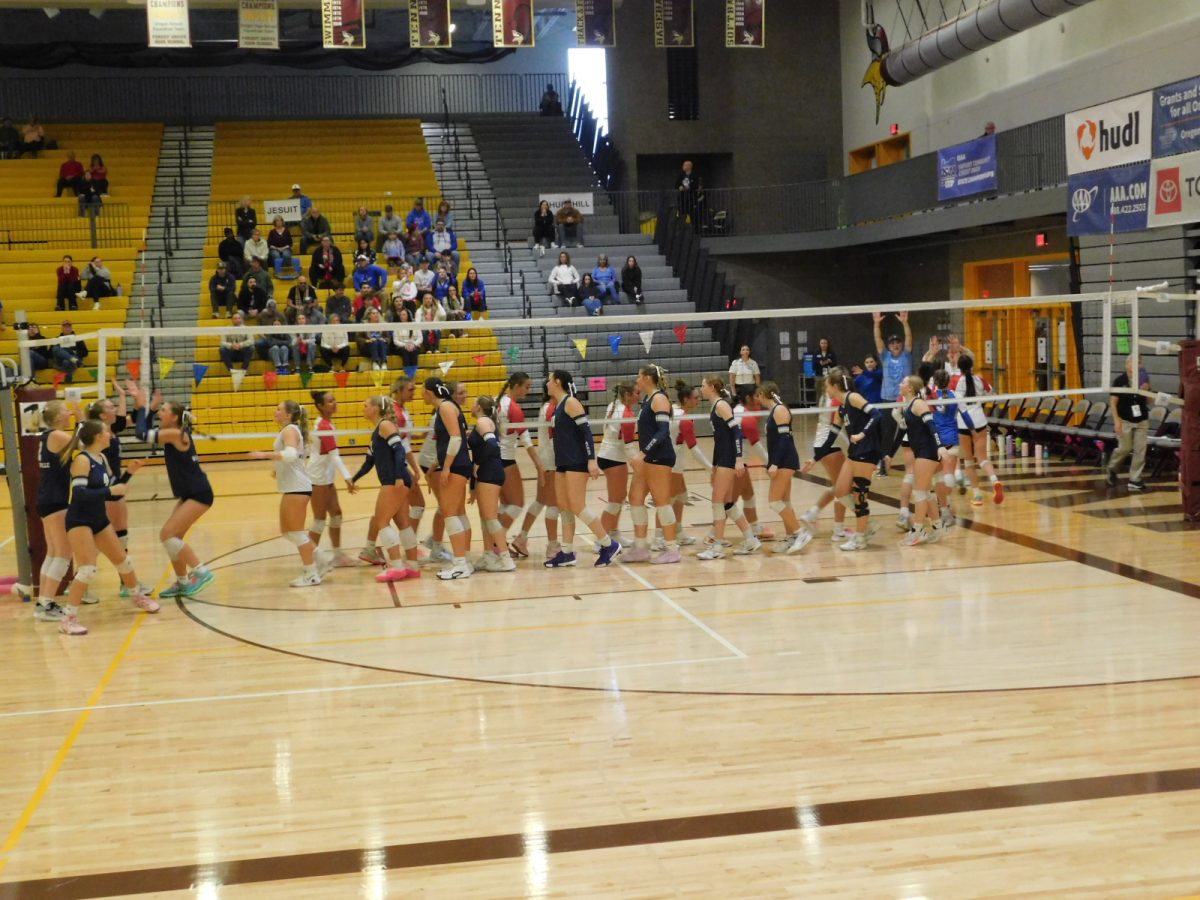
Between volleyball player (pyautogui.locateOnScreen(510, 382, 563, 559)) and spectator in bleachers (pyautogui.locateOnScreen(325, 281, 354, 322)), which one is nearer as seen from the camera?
volleyball player (pyautogui.locateOnScreen(510, 382, 563, 559))

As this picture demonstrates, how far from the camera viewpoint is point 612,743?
7.04m

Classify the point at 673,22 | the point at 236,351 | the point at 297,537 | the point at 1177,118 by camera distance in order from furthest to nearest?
1. the point at 673,22
2. the point at 236,351
3. the point at 1177,118
4. the point at 297,537

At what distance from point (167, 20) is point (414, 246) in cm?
740

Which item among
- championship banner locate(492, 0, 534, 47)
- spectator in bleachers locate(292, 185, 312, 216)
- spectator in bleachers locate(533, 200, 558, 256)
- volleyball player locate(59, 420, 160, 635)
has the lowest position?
volleyball player locate(59, 420, 160, 635)

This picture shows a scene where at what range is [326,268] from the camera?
25141 millimetres

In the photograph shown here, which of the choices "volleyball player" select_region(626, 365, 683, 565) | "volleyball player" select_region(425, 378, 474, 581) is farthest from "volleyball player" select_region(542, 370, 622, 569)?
"volleyball player" select_region(425, 378, 474, 581)

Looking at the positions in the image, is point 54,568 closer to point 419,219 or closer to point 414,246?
point 414,246

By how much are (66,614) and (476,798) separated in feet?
17.3

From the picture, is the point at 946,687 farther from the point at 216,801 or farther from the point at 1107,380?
the point at 1107,380

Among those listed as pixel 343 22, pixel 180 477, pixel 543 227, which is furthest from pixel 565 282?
pixel 180 477

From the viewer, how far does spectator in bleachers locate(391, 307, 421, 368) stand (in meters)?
18.8

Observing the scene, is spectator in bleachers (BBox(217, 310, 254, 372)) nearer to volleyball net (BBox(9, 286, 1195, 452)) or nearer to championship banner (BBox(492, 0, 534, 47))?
volleyball net (BBox(9, 286, 1195, 452))

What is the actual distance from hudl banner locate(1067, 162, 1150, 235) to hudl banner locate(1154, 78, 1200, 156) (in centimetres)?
48

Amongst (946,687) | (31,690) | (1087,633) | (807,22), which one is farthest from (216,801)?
(807,22)
